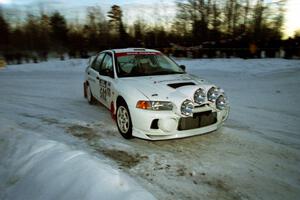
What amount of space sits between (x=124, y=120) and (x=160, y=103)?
87 centimetres

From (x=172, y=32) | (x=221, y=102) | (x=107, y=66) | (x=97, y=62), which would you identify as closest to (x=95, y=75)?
(x=97, y=62)

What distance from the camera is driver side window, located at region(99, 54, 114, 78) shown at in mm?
5059

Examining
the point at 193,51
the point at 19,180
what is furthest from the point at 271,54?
the point at 19,180

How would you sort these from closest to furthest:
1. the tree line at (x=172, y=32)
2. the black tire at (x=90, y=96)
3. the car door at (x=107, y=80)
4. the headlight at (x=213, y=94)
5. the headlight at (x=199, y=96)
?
the headlight at (x=199, y=96), the headlight at (x=213, y=94), the car door at (x=107, y=80), the black tire at (x=90, y=96), the tree line at (x=172, y=32)

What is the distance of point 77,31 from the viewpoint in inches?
1784

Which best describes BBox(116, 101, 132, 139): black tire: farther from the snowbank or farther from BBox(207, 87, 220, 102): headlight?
BBox(207, 87, 220, 102): headlight

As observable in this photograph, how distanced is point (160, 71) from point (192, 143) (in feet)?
5.37

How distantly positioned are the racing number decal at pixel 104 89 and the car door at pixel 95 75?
11.4 inches

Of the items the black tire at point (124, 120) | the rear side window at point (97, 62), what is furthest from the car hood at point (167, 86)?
the rear side window at point (97, 62)

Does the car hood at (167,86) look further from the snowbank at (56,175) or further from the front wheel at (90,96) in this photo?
the front wheel at (90,96)

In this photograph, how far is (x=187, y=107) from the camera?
385 centimetres

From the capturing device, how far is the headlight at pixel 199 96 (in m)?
3.94

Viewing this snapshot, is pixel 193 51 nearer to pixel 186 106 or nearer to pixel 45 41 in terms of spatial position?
pixel 186 106

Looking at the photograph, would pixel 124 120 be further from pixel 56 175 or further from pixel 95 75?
pixel 95 75
